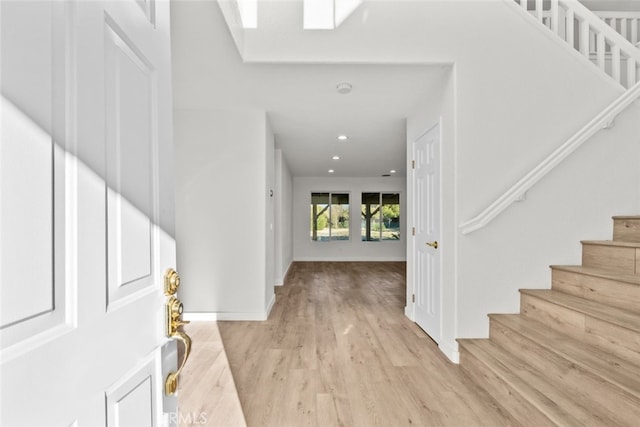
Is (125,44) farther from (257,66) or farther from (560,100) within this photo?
(560,100)

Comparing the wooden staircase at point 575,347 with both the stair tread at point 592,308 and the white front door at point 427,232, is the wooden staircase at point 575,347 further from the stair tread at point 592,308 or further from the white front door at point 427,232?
the white front door at point 427,232

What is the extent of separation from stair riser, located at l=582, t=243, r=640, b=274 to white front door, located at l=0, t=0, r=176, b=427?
2.87m

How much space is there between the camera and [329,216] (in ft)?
32.0

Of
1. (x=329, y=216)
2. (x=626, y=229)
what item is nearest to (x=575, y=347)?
(x=626, y=229)

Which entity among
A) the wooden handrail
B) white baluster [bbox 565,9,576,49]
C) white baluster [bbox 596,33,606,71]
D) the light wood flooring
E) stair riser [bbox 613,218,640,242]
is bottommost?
the light wood flooring

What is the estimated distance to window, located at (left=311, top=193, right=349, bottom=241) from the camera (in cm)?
970

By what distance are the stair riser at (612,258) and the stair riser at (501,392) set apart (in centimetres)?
117

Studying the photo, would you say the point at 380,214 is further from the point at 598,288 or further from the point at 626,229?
the point at 598,288

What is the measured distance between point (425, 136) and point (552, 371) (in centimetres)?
231

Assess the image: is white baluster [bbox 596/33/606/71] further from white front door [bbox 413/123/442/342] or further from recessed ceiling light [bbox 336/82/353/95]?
recessed ceiling light [bbox 336/82/353/95]

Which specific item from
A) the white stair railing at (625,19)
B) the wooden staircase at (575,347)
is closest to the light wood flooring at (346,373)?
the wooden staircase at (575,347)

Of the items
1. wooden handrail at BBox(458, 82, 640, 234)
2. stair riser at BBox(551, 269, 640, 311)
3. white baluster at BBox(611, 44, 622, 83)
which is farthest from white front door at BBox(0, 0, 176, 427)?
white baluster at BBox(611, 44, 622, 83)

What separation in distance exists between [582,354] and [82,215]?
100 inches

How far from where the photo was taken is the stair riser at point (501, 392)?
6.15 feet
